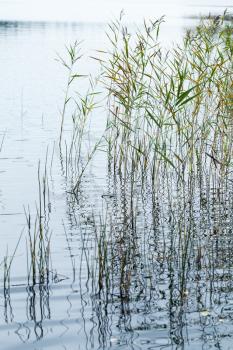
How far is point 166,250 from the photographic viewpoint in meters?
7.28

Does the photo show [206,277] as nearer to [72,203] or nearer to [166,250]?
[166,250]

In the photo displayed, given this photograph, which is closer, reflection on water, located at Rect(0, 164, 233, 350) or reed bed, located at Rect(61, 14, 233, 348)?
reflection on water, located at Rect(0, 164, 233, 350)

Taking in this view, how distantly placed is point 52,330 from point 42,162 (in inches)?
287

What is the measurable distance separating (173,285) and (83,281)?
804 mm

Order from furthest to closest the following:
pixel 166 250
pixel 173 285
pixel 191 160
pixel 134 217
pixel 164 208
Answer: pixel 191 160 → pixel 164 208 → pixel 134 217 → pixel 166 250 → pixel 173 285

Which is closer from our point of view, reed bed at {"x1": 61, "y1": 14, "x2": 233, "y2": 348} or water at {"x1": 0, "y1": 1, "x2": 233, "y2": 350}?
water at {"x1": 0, "y1": 1, "x2": 233, "y2": 350}

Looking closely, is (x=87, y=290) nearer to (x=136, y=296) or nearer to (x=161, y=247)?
(x=136, y=296)

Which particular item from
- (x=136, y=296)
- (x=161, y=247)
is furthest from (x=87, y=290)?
(x=161, y=247)

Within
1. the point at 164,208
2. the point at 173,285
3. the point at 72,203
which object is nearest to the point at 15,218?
the point at 72,203

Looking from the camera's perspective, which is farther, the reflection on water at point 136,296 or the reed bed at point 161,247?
the reed bed at point 161,247

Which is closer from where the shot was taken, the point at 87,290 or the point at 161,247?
the point at 87,290

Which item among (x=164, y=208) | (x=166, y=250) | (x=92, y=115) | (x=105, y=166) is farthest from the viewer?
(x=92, y=115)

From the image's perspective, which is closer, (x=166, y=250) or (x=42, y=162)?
(x=166, y=250)

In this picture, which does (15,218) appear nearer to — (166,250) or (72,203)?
(72,203)
